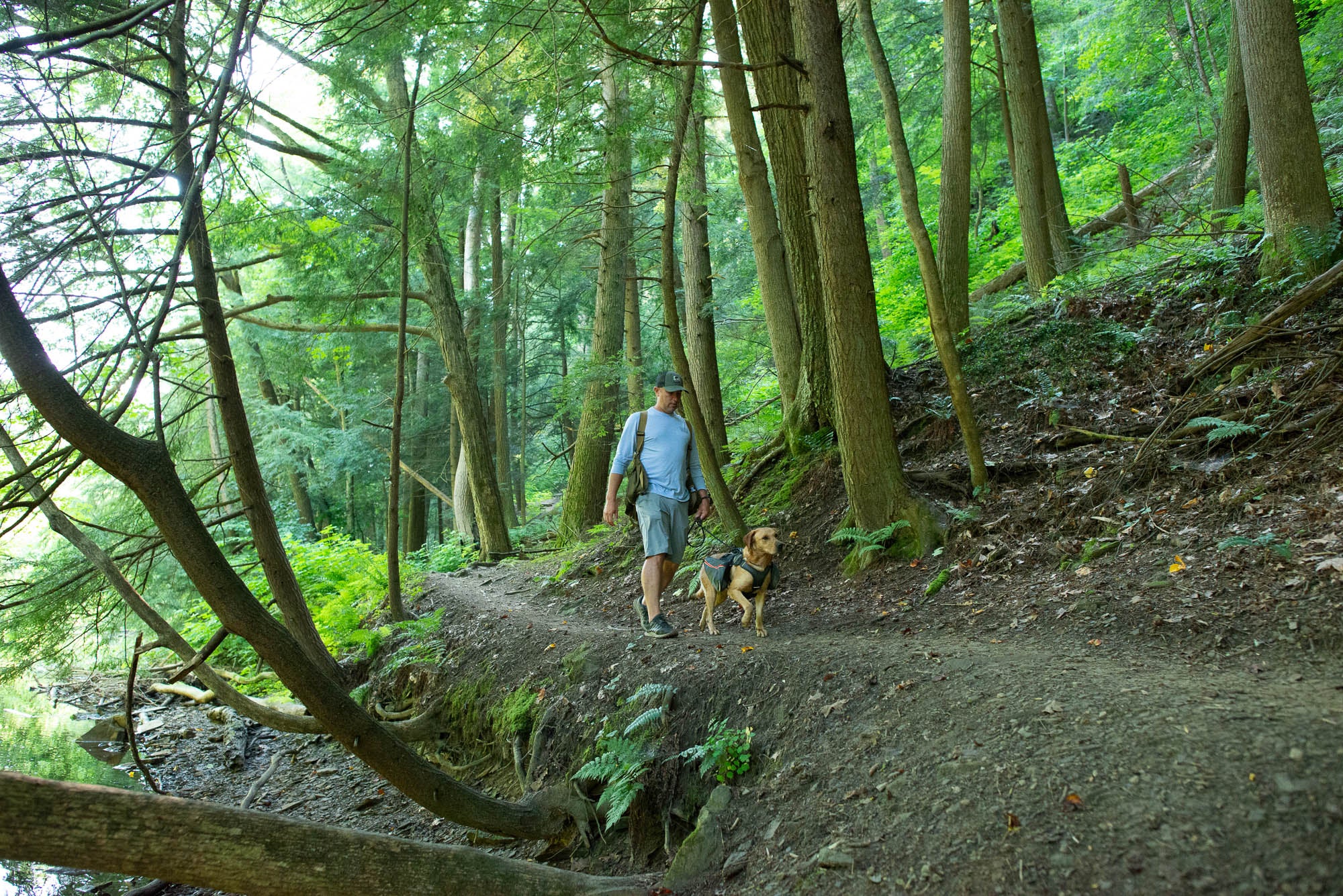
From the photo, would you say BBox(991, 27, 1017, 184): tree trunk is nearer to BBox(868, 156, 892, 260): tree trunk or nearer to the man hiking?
BBox(868, 156, 892, 260): tree trunk

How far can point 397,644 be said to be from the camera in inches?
383

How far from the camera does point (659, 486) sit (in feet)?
21.3

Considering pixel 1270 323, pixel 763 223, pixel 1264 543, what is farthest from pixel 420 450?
pixel 1264 543

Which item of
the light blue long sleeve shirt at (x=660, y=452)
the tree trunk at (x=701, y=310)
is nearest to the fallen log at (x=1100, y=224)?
the tree trunk at (x=701, y=310)

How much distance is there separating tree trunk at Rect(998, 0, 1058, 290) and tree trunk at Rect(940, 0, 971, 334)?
1453 millimetres

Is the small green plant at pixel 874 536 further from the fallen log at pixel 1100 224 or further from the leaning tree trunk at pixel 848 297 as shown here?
the fallen log at pixel 1100 224

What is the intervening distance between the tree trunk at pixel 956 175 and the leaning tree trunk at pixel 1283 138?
3661 millimetres

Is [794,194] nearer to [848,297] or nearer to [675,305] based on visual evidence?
[675,305]

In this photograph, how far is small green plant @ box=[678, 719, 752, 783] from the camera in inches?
173

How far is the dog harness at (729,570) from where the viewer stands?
246 inches

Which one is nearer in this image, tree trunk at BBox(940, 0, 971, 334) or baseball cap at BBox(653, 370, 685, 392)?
baseball cap at BBox(653, 370, 685, 392)

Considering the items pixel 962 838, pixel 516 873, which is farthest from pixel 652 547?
pixel 962 838

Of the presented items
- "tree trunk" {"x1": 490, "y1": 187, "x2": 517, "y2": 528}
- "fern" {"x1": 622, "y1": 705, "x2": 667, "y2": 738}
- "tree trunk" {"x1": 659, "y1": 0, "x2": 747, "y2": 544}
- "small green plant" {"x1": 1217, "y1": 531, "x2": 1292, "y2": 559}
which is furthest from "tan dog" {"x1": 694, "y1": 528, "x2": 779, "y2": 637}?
"tree trunk" {"x1": 490, "y1": 187, "x2": 517, "y2": 528}

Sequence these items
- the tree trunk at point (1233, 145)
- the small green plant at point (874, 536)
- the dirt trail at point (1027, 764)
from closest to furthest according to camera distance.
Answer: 1. the dirt trail at point (1027, 764)
2. the small green plant at point (874, 536)
3. the tree trunk at point (1233, 145)
